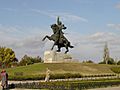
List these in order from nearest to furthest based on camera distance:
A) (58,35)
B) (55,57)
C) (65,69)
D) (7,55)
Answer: (65,69) → (58,35) → (55,57) → (7,55)

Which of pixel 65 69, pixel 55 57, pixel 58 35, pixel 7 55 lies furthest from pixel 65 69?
pixel 7 55

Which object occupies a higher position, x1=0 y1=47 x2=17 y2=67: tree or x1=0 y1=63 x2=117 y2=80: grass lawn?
x1=0 y1=47 x2=17 y2=67: tree

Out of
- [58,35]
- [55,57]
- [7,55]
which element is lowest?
[55,57]

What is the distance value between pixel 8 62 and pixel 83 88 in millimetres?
83853

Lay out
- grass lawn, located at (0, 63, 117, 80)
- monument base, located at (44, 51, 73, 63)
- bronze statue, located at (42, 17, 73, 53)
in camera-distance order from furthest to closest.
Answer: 1. monument base, located at (44, 51, 73, 63)
2. bronze statue, located at (42, 17, 73, 53)
3. grass lawn, located at (0, 63, 117, 80)

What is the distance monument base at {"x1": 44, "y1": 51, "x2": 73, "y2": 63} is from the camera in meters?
59.9

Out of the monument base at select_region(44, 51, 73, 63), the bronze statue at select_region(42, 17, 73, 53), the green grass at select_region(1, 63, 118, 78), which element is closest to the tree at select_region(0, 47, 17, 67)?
the monument base at select_region(44, 51, 73, 63)

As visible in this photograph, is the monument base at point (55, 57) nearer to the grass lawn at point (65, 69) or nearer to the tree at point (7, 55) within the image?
the grass lawn at point (65, 69)

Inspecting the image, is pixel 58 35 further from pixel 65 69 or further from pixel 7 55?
pixel 7 55

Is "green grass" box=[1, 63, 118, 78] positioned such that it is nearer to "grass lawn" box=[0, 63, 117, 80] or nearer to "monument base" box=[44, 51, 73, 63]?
"grass lawn" box=[0, 63, 117, 80]

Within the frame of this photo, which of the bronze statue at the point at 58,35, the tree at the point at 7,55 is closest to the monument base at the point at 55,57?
the bronze statue at the point at 58,35

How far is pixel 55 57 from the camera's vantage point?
199 ft

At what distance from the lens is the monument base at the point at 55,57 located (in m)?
59.9

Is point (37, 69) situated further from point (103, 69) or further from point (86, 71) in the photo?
point (103, 69)
